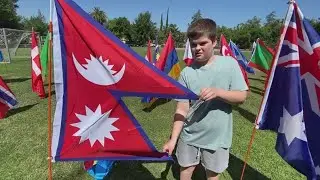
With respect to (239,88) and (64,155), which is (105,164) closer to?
(64,155)

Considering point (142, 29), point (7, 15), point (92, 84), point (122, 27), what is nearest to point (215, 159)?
point (92, 84)

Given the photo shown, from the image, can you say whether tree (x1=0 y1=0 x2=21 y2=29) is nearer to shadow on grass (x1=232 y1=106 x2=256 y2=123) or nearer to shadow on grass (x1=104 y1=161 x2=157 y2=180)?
shadow on grass (x1=232 y1=106 x2=256 y2=123)

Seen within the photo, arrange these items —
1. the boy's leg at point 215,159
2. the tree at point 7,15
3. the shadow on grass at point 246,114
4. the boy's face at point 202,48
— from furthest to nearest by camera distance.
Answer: the tree at point 7,15 < the shadow on grass at point 246,114 < the boy's leg at point 215,159 < the boy's face at point 202,48

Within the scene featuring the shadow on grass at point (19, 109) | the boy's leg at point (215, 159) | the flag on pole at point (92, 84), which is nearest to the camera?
the flag on pole at point (92, 84)

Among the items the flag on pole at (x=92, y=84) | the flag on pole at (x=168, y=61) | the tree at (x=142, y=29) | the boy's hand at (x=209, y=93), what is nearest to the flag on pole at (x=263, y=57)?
the flag on pole at (x=168, y=61)

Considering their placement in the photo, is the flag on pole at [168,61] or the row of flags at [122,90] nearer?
the row of flags at [122,90]

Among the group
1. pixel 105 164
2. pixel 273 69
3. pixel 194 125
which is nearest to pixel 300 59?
pixel 273 69

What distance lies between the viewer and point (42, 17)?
129875 millimetres

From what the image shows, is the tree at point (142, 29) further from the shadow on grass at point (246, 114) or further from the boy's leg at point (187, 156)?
the boy's leg at point (187, 156)

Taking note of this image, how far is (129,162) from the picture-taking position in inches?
193

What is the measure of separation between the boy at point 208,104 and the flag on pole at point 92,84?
0.16 meters

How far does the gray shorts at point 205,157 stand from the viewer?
9.30 feet

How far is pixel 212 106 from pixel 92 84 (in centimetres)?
99

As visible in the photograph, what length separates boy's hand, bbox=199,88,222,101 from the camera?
246 centimetres
